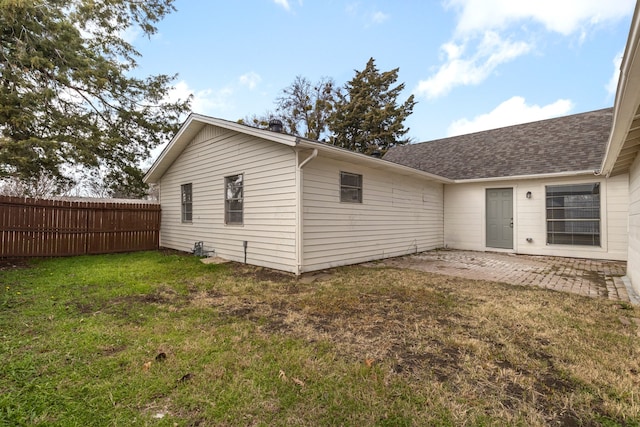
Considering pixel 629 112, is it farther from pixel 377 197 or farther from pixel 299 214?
pixel 377 197

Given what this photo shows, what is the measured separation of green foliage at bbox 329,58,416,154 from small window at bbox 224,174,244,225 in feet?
56.8

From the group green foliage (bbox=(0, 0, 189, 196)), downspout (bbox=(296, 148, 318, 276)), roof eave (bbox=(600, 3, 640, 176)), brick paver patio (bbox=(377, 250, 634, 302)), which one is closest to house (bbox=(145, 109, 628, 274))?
downspout (bbox=(296, 148, 318, 276))

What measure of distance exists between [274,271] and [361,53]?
23.7 meters

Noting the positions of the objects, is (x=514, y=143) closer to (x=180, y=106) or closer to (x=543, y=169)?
(x=543, y=169)

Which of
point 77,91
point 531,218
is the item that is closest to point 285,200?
point 531,218

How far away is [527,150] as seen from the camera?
31.8ft

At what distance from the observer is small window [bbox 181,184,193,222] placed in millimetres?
9043

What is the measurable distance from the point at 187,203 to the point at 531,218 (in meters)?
10.7

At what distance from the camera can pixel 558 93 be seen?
40.7 ft

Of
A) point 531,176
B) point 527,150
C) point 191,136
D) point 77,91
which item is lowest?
point 531,176

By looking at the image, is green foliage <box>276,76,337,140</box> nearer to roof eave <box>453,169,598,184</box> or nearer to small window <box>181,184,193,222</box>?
small window <box>181,184,193,222</box>

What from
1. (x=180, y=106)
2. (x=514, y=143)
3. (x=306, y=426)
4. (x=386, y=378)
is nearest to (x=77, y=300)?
(x=306, y=426)

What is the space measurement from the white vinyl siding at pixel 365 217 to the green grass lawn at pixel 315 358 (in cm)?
180

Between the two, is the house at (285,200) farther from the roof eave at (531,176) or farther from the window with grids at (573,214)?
the window with grids at (573,214)
